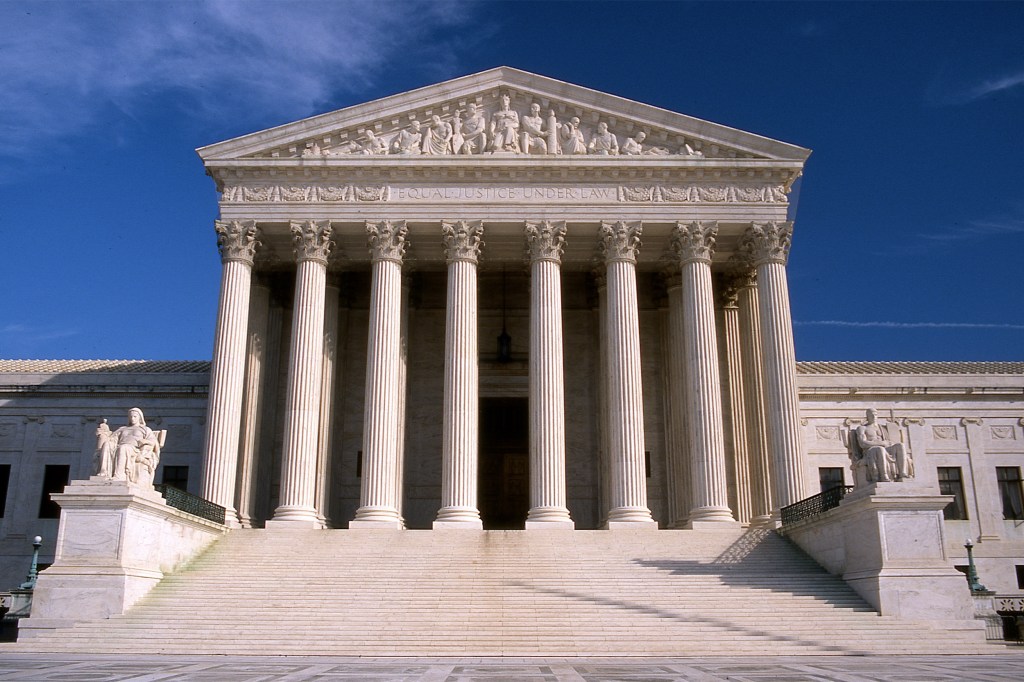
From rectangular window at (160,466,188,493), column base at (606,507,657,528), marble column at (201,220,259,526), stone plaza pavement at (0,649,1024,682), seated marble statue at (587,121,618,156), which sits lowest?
stone plaza pavement at (0,649,1024,682)

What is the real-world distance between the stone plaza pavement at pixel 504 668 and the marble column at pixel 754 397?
1408 cm

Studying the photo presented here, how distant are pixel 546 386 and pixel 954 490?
63.2 feet

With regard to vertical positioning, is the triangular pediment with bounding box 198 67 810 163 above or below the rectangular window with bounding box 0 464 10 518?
above

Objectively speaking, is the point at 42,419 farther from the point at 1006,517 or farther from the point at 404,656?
the point at 1006,517

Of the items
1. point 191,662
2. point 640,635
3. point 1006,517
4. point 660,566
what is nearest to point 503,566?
point 660,566

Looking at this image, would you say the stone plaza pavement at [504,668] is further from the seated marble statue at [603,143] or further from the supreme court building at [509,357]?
the seated marble statue at [603,143]

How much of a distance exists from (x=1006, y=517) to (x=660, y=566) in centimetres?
2000

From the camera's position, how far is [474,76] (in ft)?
115

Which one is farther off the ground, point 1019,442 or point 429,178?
point 429,178

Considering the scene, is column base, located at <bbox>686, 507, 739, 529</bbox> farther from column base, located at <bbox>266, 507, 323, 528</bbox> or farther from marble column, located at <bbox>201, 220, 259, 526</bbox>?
marble column, located at <bbox>201, 220, 259, 526</bbox>

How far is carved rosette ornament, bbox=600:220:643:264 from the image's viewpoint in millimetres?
33750

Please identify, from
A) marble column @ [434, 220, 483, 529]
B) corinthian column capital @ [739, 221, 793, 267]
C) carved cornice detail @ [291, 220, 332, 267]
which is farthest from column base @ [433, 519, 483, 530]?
corinthian column capital @ [739, 221, 793, 267]

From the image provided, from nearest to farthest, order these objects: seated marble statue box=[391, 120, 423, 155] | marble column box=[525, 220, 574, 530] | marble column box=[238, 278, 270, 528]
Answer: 1. marble column box=[525, 220, 574, 530]
2. marble column box=[238, 278, 270, 528]
3. seated marble statue box=[391, 120, 423, 155]

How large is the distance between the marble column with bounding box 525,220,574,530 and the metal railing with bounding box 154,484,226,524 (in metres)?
10.4
